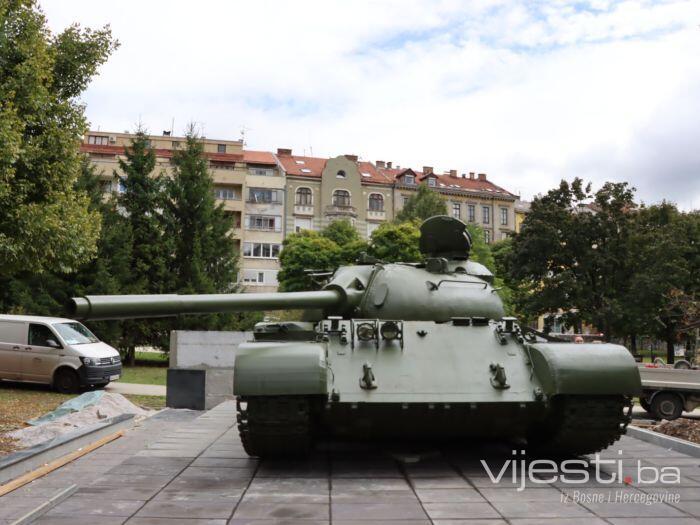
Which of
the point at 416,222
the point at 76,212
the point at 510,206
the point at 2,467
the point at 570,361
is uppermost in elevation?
the point at 510,206

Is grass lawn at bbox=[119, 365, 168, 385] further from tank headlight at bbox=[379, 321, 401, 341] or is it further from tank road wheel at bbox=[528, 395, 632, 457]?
tank road wheel at bbox=[528, 395, 632, 457]

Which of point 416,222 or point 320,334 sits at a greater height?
point 416,222

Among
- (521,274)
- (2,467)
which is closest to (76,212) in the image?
(2,467)

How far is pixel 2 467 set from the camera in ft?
22.2

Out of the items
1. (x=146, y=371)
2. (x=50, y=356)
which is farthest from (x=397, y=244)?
(x=50, y=356)

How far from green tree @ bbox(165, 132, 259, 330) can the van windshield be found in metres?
10.5

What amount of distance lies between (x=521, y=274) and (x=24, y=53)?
1033 inches

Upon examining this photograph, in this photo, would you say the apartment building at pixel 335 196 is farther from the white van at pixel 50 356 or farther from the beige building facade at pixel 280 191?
the white van at pixel 50 356

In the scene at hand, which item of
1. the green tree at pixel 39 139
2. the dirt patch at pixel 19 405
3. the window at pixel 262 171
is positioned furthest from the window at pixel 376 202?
the green tree at pixel 39 139

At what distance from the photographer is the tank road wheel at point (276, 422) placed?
6.24m

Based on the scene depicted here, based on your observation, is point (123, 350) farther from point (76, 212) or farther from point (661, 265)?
point (661, 265)

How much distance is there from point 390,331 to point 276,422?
4.80 feet

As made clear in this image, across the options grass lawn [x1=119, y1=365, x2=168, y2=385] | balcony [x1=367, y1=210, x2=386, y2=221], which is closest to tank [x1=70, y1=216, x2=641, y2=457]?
grass lawn [x1=119, y1=365, x2=168, y2=385]

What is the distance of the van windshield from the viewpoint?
15.9 m
